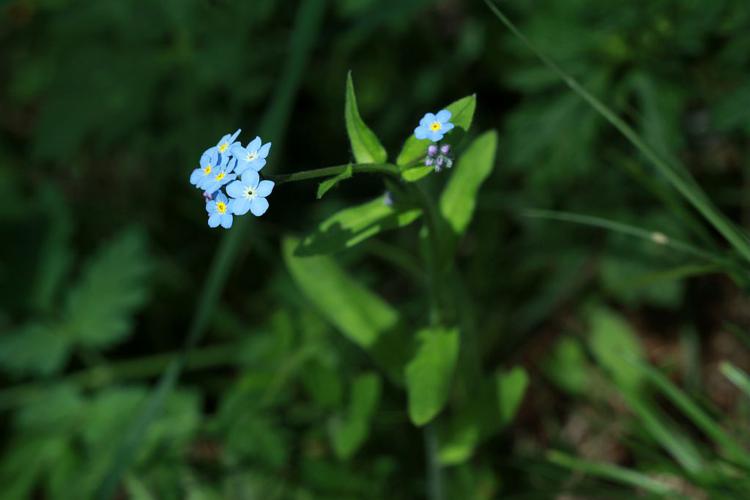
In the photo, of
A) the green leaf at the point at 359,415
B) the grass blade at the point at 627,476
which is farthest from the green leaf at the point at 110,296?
the grass blade at the point at 627,476

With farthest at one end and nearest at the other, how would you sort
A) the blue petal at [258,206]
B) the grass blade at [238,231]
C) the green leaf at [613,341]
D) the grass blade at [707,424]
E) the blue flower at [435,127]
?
the green leaf at [613,341] → the grass blade at [238,231] → the grass blade at [707,424] → the blue flower at [435,127] → the blue petal at [258,206]

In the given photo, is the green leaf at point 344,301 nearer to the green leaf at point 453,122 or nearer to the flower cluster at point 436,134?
the green leaf at point 453,122

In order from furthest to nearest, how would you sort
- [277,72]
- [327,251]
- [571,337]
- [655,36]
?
1. [277,72]
2. [571,337]
3. [655,36]
4. [327,251]

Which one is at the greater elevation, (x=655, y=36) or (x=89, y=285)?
(x=89, y=285)

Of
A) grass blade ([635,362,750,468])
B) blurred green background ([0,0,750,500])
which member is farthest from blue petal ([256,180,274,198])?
grass blade ([635,362,750,468])

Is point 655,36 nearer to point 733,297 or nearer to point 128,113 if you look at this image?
point 733,297

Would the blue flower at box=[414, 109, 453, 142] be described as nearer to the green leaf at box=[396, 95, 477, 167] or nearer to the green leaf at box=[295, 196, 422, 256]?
the green leaf at box=[396, 95, 477, 167]

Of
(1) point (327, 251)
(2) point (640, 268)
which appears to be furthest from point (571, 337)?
(1) point (327, 251)
